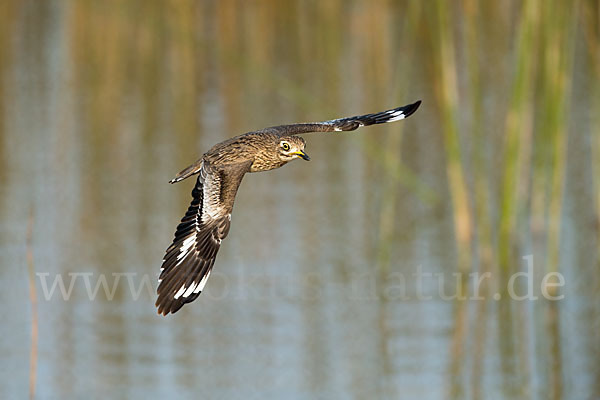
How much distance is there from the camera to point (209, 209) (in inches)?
196

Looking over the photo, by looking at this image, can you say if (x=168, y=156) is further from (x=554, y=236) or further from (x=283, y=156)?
(x=283, y=156)

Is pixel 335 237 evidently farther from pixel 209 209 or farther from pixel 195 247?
pixel 209 209

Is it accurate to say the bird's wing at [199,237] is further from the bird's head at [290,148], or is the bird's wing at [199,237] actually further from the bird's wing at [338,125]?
the bird's wing at [338,125]

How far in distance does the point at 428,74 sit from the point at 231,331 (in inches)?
385

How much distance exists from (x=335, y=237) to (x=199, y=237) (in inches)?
326

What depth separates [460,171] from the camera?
10562 mm

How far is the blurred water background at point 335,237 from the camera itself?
1005 centimetres

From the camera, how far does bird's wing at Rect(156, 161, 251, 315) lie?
4.86 meters

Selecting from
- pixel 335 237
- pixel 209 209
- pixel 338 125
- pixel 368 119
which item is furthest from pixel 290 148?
pixel 335 237

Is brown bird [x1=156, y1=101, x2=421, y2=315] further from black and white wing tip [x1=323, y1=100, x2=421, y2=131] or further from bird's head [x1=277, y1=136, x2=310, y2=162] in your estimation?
black and white wing tip [x1=323, y1=100, x2=421, y2=131]

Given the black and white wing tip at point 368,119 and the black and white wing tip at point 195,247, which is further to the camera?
the black and white wing tip at point 368,119

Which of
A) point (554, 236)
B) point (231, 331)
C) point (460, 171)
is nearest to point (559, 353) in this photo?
point (554, 236)

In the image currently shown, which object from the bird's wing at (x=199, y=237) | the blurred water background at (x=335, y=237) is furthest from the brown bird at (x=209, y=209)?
the blurred water background at (x=335, y=237)

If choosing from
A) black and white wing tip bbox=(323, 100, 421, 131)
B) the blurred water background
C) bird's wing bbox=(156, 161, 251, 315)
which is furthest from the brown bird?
the blurred water background
